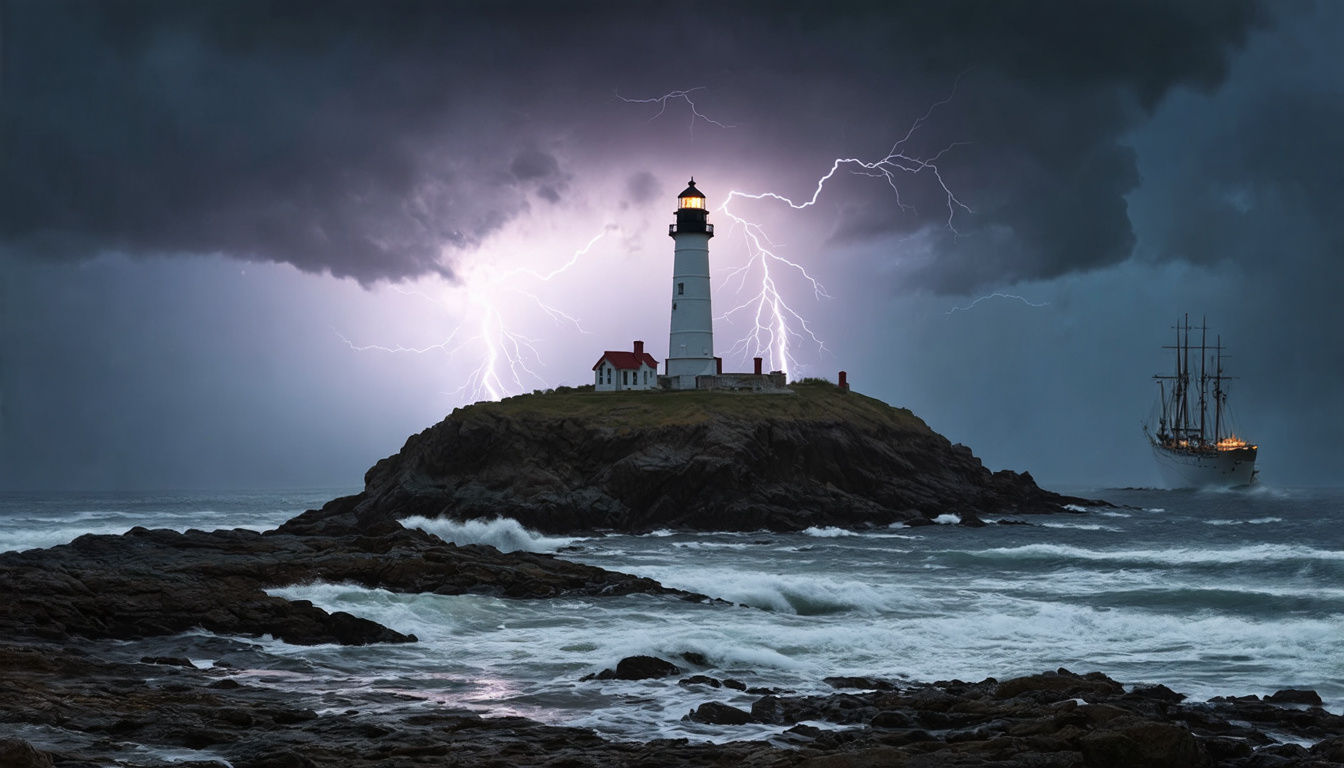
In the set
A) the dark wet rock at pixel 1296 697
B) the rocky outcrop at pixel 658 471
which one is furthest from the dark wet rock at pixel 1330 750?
the rocky outcrop at pixel 658 471

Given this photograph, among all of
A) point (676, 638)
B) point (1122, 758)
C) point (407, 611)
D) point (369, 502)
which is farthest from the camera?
point (369, 502)

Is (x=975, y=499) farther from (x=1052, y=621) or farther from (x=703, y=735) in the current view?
(x=703, y=735)

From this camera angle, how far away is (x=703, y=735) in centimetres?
1512

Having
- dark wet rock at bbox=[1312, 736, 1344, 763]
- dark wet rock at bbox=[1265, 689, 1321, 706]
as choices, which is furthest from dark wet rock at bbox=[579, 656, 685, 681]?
dark wet rock at bbox=[1312, 736, 1344, 763]

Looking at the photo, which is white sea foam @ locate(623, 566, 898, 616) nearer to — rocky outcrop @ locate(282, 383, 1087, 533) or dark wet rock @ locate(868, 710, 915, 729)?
dark wet rock @ locate(868, 710, 915, 729)

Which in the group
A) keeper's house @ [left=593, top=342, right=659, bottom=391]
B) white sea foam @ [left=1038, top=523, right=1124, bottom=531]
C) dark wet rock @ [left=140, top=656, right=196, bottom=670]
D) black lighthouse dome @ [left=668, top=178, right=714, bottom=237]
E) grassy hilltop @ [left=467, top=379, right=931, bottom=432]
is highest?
black lighthouse dome @ [left=668, top=178, right=714, bottom=237]

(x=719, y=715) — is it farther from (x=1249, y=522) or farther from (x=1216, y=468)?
(x=1216, y=468)

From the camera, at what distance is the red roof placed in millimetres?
79625

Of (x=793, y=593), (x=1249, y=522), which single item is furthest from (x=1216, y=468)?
(x=793, y=593)

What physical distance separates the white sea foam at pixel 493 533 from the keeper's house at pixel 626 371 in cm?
2296

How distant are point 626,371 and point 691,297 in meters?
6.95

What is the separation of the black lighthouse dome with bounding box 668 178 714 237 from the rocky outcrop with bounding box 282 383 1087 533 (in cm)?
1135

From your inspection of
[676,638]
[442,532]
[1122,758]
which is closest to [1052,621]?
[676,638]

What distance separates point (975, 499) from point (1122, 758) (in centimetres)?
6277
